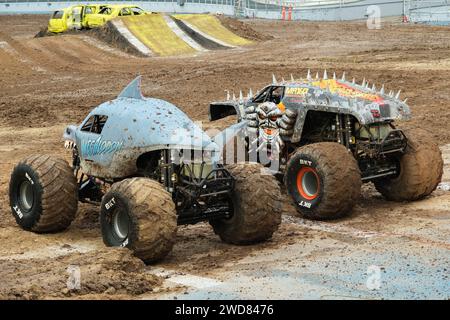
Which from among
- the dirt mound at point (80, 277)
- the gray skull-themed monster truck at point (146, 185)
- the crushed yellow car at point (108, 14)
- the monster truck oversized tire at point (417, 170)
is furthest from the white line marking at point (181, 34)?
the dirt mound at point (80, 277)

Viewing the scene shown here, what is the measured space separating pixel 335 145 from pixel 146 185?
11.3 feet

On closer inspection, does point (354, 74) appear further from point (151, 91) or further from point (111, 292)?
point (111, 292)

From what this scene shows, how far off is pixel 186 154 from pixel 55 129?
1103cm

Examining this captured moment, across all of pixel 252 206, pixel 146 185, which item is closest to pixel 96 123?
pixel 146 185

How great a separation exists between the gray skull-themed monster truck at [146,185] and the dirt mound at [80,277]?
12.4 inches

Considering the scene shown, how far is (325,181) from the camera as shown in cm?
1173

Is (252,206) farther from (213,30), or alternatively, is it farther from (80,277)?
(213,30)

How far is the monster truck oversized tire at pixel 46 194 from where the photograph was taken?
1094 centimetres

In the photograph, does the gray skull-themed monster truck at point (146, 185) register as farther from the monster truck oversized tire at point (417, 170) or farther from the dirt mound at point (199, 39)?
the dirt mound at point (199, 39)

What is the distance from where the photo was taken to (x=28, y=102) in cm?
2386

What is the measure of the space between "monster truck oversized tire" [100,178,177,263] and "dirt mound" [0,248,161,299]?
0.17 metres

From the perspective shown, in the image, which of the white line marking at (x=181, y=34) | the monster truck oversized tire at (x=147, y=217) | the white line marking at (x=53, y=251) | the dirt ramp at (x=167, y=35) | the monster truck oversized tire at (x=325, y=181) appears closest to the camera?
the monster truck oversized tire at (x=147, y=217)

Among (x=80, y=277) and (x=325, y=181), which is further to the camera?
(x=325, y=181)

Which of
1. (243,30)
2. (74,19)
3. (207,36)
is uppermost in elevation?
(74,19)
